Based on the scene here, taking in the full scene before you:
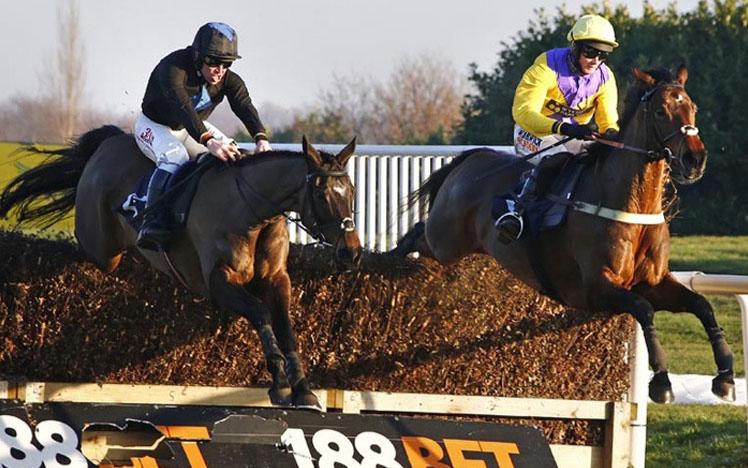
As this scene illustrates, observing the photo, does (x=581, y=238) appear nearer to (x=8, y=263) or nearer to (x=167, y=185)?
(x=167, y=185)

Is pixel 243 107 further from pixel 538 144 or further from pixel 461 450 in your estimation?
pixel 461 450

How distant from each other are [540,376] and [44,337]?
2577mm

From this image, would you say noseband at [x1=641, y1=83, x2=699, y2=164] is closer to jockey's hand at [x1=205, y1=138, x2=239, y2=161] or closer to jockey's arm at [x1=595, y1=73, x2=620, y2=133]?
jockey's arm at [x1=595, y1=73, x2=620, y2=133]

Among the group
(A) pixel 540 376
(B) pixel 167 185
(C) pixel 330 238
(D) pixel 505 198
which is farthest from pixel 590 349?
(B) pixel 167 185

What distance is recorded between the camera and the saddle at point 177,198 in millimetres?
7570

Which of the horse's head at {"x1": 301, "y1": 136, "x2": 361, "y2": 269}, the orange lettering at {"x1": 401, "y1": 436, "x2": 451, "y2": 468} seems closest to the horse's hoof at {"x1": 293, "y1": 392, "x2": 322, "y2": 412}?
the orange lettering at {"x1": 401, "y1": 436, "x2": 451, "y2": 468}

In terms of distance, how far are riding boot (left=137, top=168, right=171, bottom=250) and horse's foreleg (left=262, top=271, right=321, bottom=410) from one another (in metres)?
0.62

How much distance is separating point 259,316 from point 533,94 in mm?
2131

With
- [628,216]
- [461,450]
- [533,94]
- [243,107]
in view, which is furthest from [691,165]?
[243,107]

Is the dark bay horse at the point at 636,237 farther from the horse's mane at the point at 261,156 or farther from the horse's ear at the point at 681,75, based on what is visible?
the horse's mane at the point at 261,156

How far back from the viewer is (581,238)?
24.6 feet

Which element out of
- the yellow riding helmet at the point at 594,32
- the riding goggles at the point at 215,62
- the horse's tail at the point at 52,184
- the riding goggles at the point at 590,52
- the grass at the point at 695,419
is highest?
the yellow riding helmet at the point at 594,32

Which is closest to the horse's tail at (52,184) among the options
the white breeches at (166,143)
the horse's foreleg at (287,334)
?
the white breeches at (166,143)

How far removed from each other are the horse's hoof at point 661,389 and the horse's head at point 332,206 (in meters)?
1.52
